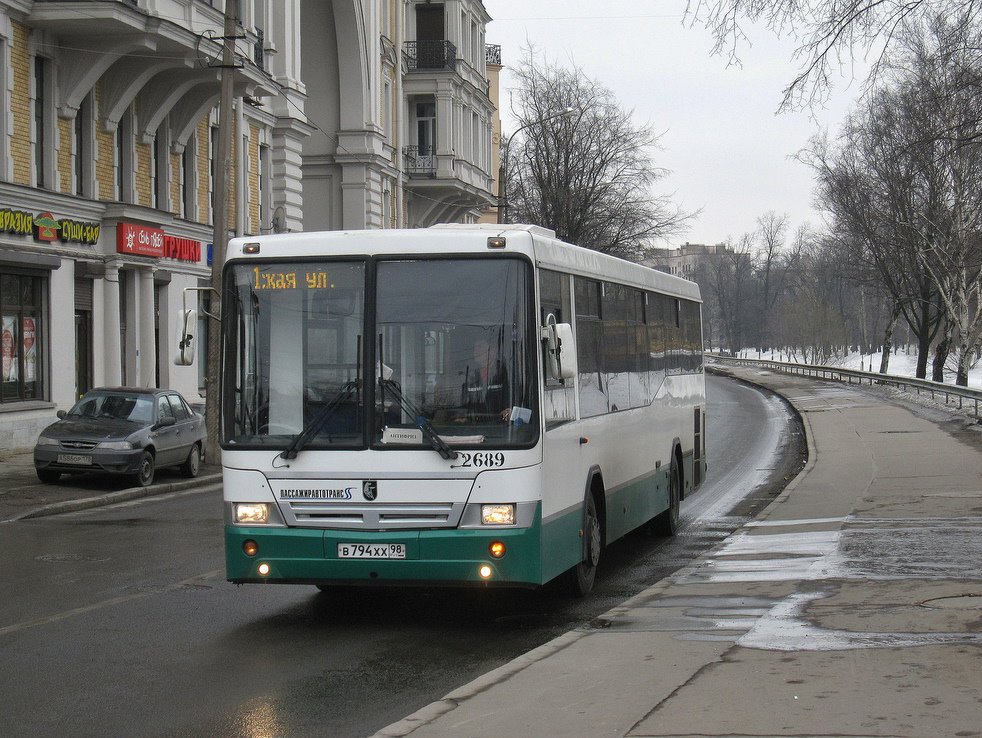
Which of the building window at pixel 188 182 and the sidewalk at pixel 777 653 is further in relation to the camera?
the building window at pixel 188 182

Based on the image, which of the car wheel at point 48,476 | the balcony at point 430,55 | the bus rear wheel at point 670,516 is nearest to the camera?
the bus rear wheel at point 670,516

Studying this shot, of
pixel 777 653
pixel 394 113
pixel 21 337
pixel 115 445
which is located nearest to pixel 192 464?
pixel 115 445

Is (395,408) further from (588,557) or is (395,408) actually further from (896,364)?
(896,364)

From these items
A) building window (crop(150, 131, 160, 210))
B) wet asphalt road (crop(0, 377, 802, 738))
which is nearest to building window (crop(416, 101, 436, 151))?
building window (crop(150, 131, 160, 210))

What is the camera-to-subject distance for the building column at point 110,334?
28.2m

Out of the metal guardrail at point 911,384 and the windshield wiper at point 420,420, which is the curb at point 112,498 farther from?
the metal guardrail at point 911,384

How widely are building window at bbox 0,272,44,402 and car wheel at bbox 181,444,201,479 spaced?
4.49 m

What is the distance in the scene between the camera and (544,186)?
2495 inches

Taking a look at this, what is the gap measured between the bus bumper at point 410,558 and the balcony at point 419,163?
4318 centimetres

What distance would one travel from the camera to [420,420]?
8.62m

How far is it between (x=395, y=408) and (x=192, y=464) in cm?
1420

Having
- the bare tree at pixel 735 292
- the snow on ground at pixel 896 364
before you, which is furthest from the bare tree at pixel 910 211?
the bare tree at pixel 735 292

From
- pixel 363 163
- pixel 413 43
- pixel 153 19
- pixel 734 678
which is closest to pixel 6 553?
pixel 734 678

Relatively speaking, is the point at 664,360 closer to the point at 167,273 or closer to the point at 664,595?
the point at 664,595
